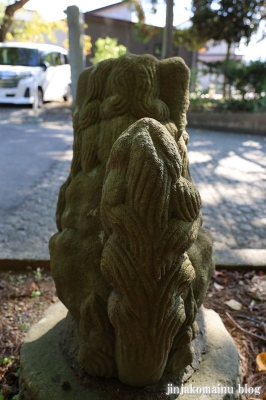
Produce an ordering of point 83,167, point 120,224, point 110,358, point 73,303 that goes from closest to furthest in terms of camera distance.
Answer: point 120,224
point 110,358
point 73,303
point 83,167

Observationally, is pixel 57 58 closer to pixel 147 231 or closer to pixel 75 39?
pixel 75 39

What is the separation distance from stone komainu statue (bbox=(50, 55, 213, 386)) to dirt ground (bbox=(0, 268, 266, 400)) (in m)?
0.65

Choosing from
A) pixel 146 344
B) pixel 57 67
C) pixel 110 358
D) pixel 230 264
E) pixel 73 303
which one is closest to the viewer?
pixel 146 344

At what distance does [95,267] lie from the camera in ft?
5.09

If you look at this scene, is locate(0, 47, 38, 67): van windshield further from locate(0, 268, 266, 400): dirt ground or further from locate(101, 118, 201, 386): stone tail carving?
locate(101, 118, 201, 386): stone tail carving

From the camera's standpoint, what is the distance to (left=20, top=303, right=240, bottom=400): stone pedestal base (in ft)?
5.03

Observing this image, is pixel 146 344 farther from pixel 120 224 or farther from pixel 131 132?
pixel 131 132

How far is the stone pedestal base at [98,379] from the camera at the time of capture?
153 cm

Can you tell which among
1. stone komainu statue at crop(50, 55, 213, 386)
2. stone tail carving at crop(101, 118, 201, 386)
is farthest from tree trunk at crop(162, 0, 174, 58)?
stone tail carving at crop(101, 118, 201, 386)

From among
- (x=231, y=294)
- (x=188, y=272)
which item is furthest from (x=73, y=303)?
(x=231, y=294)

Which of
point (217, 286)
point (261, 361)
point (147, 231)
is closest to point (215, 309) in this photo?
point (217, 286)

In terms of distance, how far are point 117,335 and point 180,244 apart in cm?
45

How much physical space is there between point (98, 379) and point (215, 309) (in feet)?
4.31

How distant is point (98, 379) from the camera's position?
Result: 5.17ft
